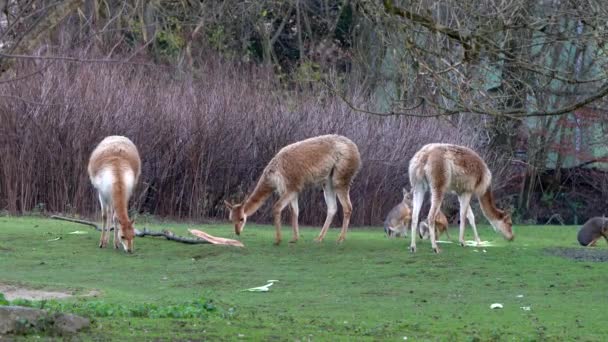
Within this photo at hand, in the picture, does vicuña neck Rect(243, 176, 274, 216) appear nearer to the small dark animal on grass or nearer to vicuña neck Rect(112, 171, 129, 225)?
vicuña neck Rect(112, 171, 129, 225)

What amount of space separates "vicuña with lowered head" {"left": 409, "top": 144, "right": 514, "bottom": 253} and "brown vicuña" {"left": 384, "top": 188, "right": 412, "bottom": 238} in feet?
7.29

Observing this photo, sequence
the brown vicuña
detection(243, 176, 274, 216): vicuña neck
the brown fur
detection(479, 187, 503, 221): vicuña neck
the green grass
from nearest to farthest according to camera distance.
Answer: the green grass
detection(479, 187, 503, 221): vicuña neck
detection(243, 176, 274, 216): vicuña neck
the brown fur
the brown vicuña

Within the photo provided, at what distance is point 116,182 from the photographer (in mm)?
16266

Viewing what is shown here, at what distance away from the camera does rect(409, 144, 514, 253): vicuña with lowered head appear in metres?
16.2

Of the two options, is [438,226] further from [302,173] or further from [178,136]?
[178,136]

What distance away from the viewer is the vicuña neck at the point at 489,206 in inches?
689

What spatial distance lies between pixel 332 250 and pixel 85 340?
8.88 meters

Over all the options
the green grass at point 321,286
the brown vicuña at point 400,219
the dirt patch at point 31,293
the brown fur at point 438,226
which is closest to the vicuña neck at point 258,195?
the green grass at point 321,286

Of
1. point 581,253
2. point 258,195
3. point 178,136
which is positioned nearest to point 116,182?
point 258,195

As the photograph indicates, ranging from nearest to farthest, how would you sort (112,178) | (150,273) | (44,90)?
(150,273), (112,178), (44,90)

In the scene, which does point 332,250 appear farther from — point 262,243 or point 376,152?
point 376,152

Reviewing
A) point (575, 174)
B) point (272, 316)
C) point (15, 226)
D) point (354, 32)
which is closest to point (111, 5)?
point (354, 32)

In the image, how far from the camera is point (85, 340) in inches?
327

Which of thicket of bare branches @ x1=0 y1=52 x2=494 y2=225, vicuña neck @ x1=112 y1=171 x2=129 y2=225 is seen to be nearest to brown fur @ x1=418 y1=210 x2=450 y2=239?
vicuña neck @ x1=112 y1=171 x2=129 y2=225
